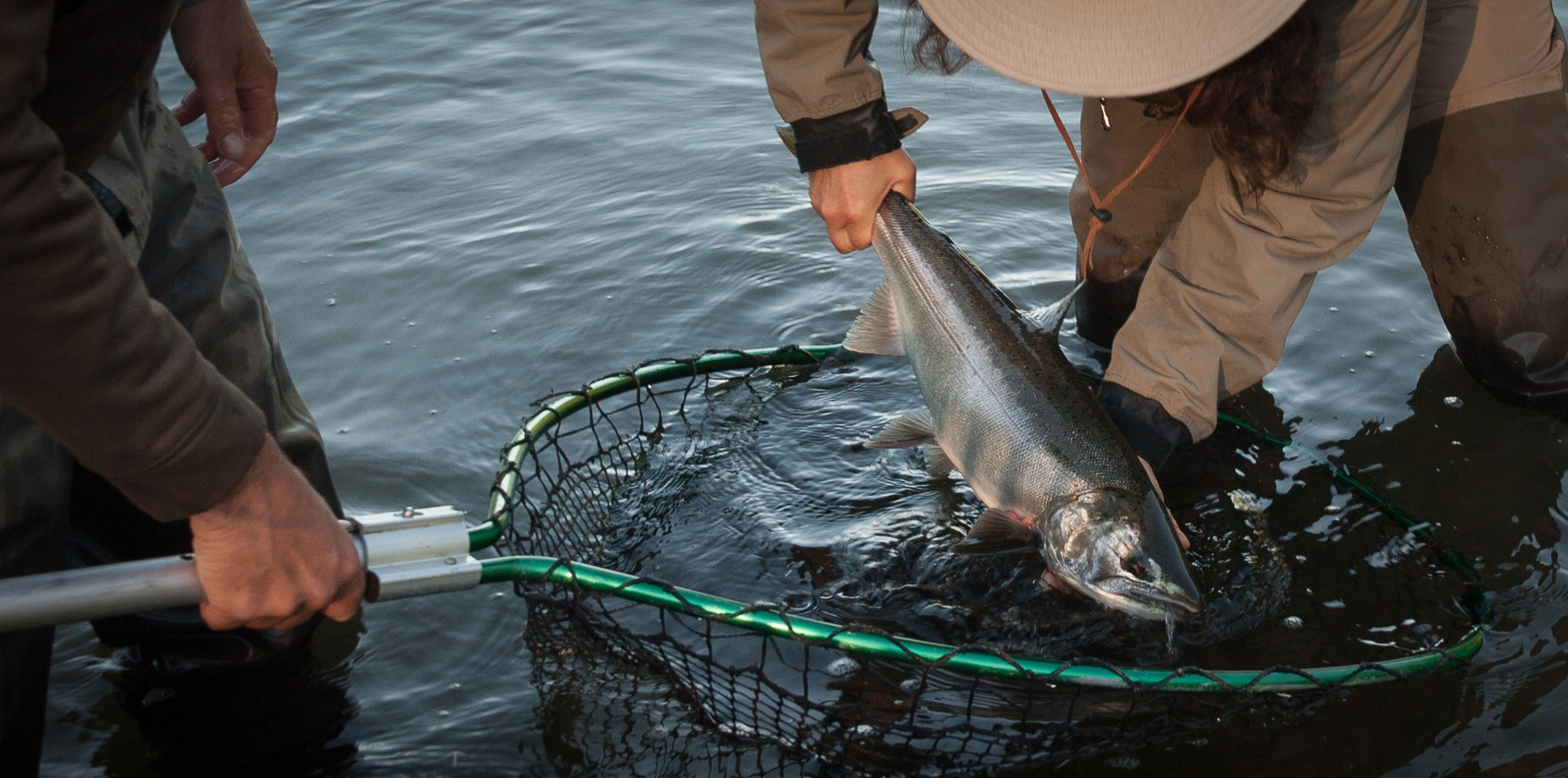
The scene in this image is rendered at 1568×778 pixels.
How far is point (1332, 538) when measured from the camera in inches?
137

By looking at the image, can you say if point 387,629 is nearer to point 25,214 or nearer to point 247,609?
point 247,609

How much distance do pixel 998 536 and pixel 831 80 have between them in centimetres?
130

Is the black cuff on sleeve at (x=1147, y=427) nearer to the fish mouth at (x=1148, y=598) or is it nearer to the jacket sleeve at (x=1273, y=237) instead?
the jacket sleeve at (x=1273, y=237)

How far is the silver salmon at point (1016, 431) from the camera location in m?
2.70

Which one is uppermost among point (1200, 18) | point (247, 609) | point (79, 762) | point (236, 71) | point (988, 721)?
point (1200, 18)

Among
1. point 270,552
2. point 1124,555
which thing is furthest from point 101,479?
point 1124,555

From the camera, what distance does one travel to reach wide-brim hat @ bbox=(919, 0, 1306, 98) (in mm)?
2121

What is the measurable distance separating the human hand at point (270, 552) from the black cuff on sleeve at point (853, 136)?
1.73 m

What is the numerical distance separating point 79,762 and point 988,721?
86.0 inches

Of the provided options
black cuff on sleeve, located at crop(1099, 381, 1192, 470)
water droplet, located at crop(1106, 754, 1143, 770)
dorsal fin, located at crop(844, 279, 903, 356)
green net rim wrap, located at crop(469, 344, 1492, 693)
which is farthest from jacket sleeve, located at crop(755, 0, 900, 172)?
water droplet, located at crop(1106, 754, 1143, 770)

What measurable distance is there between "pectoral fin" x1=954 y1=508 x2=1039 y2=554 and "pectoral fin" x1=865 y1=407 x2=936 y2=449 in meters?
0.36

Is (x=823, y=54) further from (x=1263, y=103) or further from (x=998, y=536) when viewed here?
(x=998, y=536)

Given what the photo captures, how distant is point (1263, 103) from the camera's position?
265 cm

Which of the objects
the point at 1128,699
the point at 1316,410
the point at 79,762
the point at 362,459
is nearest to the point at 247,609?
the point at 79,762
